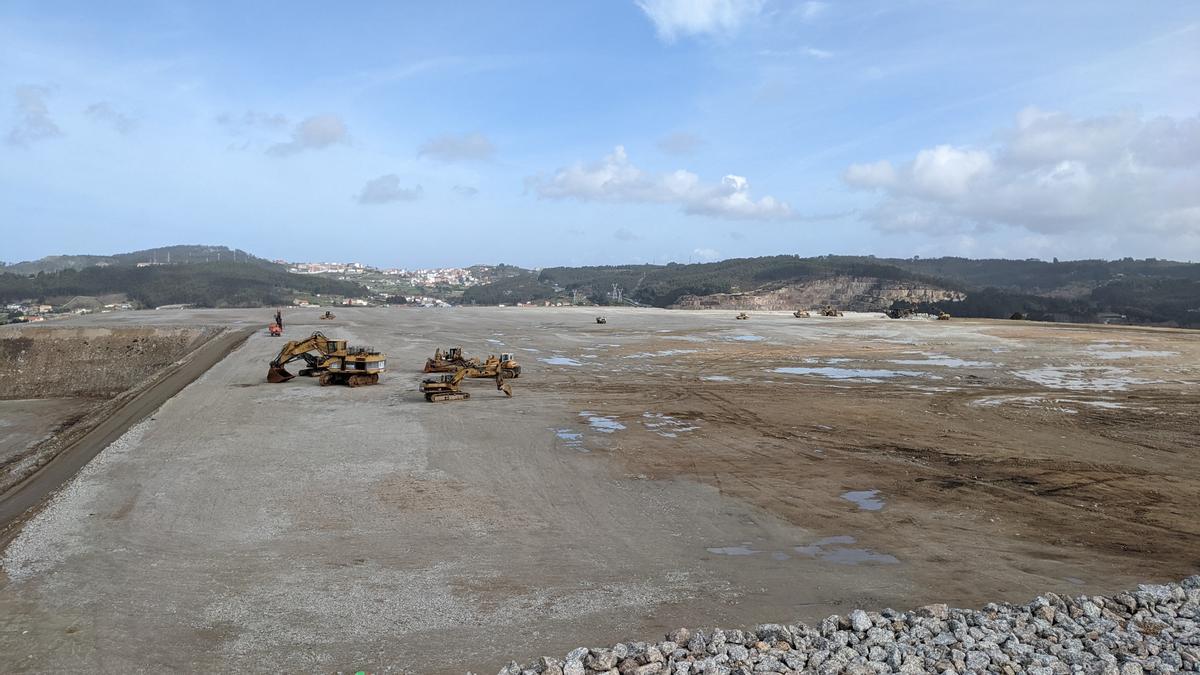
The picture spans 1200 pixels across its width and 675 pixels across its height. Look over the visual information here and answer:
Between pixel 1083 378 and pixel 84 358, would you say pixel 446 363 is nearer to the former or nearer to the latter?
pixel 1083 378

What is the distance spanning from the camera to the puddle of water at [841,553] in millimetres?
9695

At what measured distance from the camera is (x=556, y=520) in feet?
37.5

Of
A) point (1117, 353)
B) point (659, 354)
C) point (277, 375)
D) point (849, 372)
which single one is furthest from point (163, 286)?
point (1117, 353)

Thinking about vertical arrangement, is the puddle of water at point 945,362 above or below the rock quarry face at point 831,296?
below

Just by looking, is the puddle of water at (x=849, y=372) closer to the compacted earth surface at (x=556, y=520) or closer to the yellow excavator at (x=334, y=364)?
the compacted earth surface at (x=556, y=520)

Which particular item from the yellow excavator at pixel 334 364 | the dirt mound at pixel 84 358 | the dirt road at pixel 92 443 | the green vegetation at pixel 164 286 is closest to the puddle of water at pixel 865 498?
the dirt road at pixel 92 443

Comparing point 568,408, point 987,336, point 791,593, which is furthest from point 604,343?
point 791,593

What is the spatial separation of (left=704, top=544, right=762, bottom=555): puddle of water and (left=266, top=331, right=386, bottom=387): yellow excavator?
1749 cm

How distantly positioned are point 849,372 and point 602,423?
49.8ft

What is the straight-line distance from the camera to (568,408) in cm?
2122

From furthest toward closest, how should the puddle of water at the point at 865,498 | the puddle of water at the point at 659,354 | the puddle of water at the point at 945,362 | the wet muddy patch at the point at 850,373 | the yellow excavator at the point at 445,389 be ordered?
the puddle of water at the point at 659,354 < the puddle of water at the point at 945,362 < the wet muddy patch at the point at 850,373 < the yellow excavator at the point at 445,389 < the puddle of water at the point at 865,498

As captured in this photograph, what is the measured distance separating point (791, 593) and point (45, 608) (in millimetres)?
8774

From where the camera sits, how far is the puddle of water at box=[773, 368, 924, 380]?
28.7 metres

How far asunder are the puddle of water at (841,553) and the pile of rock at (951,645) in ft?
8.04
